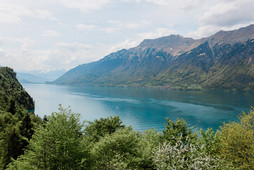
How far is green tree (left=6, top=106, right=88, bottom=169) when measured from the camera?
21.1 metres

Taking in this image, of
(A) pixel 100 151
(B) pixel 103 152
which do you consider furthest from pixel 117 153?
(A) pixel 100 151

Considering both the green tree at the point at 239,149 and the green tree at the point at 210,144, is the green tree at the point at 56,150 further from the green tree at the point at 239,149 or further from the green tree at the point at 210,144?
the green tree at the point at 210,144

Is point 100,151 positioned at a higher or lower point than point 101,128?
higher

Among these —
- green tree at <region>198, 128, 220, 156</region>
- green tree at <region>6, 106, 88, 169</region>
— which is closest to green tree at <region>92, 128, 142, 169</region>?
green tree at <region>6, 106, 88, 169</region>

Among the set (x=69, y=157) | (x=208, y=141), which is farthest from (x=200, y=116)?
(x=69, y=157)

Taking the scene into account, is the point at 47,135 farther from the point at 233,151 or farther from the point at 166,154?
the point at 233,151

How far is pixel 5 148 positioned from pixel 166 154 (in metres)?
32.8

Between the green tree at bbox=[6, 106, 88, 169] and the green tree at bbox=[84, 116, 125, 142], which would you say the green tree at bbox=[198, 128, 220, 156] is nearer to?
the green tree at bbox=[84, 116, 125, 142]

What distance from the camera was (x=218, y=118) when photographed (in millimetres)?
131000

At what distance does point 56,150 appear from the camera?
21.8 meters

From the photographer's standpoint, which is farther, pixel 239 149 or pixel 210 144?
pixel 210 144

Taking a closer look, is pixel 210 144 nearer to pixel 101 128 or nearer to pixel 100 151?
pixel 100 151

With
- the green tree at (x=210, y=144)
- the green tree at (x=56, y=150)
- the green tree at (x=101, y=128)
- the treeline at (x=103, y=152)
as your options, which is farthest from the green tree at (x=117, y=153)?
the green tree at (x=101, y=128)

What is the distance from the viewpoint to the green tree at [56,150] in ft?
69.2
